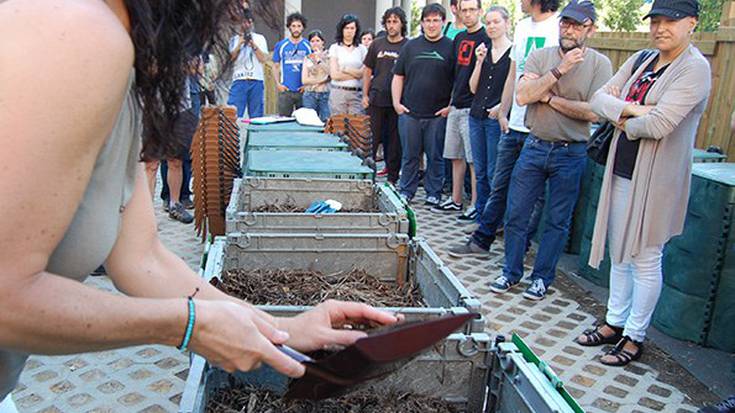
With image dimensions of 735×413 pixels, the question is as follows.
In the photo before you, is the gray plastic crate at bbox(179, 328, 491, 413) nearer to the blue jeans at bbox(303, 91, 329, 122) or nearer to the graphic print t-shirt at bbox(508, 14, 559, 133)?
the graphic print t-shirt at bbox(508, 14, 559, 133)

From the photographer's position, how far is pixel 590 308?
183 inches

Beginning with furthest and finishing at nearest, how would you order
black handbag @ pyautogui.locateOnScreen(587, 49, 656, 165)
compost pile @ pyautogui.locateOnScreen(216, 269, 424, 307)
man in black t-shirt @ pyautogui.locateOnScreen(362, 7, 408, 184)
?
1. man in black t-shirt @ pyautogui.locateOnScreen(362, 7, 408, 184)
2. black handbag @ pyautogui.locateOnScreen(587, 49, 656, 165)
3. compost pile @ pyautogui.locateOnScreen(216, 269, 424, 307)

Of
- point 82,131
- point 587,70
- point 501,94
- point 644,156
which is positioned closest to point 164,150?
point 82,131

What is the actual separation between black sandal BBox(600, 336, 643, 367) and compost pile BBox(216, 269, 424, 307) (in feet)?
5.19

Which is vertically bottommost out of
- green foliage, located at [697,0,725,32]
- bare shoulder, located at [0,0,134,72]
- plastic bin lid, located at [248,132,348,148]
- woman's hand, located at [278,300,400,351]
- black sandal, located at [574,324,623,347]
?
black sandal, located at [574,324,623,347]

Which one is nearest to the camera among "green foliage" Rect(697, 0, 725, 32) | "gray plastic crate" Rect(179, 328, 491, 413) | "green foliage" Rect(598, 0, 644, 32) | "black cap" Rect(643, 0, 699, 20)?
"gray plastic crate" Rect(179, 328, 491, 413)

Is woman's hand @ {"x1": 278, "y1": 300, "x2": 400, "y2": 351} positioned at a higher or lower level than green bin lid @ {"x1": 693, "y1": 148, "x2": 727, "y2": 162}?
higher

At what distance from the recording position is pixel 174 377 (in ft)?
11.6

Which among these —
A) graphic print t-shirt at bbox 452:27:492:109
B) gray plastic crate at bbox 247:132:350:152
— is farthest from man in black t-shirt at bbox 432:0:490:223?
gray plastic crate at bbox 247:132:350:152

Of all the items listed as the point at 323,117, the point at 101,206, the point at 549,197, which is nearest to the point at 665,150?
the point at 549,197

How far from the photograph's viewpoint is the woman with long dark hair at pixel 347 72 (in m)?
9.07

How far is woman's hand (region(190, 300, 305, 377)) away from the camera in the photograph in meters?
1.07

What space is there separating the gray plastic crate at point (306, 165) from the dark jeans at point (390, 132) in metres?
3.86

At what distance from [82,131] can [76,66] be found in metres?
0.09
